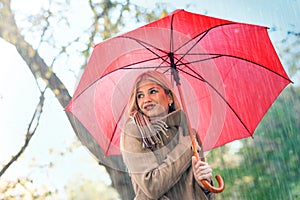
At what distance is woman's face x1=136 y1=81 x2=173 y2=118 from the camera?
182 centimetres

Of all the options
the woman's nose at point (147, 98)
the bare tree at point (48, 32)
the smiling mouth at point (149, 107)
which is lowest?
the smiling mouth at point (149, 107)

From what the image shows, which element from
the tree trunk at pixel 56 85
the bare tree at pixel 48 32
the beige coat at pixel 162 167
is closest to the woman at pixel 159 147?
the beige coat at pixel 162 167

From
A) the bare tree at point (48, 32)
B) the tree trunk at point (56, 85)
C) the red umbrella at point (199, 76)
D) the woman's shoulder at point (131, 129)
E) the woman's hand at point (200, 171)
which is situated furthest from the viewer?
the bare tree at point (48, 32)

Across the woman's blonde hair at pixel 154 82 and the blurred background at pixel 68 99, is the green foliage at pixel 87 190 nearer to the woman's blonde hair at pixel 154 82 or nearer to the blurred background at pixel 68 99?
the blurred background at pixel 68 99

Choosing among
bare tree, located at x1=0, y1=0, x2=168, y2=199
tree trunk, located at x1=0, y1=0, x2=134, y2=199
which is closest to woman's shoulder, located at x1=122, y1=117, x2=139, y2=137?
tree trunk, located at x1=0, y1=0, x2=134, y2=199

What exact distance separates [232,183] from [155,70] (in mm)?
2608

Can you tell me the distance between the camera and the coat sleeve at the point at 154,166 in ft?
5.43

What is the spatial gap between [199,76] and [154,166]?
1.98ft

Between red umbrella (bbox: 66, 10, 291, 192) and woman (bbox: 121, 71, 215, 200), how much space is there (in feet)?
0.35

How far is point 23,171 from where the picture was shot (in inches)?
196

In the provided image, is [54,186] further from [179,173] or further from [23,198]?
[179,173]

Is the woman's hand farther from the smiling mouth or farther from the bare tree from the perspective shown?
the bare tree

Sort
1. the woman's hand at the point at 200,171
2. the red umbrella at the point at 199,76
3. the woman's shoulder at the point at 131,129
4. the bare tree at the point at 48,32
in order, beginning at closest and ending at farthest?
the woman's hand at the point at 200,171 < the woman's shoulder at the point at 131,129 < the red umbrella at the point at 199,76 < the bare tree at the point at 48,32

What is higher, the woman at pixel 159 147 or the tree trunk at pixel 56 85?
the tree trunk at pixel 56 85
